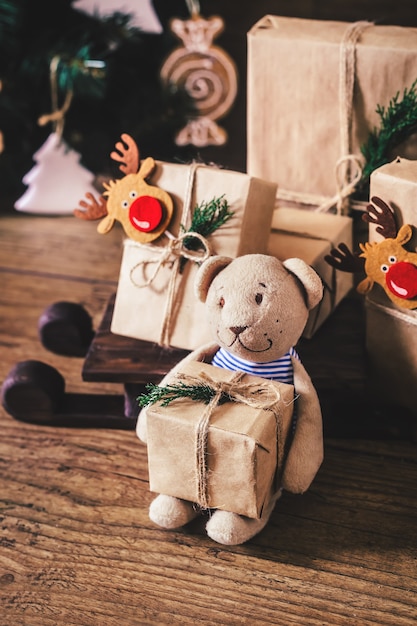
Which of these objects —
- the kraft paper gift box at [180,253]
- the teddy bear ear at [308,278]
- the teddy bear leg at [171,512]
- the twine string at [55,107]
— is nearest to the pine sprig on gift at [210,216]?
the kraft paper gift box at [180,253]

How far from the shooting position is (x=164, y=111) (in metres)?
1.56

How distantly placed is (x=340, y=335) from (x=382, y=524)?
29 cm

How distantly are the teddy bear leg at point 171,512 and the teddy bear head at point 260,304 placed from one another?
0.20 metres

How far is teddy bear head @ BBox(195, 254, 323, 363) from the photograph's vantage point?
0.91 meters

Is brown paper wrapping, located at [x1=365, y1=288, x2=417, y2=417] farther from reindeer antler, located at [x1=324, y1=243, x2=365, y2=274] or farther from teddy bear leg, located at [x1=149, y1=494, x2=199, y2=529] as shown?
teddy bear leg, located at [x1=149, y1=494, x2=199, y2=529]

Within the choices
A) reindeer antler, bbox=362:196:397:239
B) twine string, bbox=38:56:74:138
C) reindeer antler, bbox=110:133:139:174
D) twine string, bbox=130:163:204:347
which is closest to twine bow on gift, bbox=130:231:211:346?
twine string, bbox=130:163:204:347

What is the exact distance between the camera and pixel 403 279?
0.95 metres

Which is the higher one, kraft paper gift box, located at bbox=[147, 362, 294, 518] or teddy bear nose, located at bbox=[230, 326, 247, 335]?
teddy bear nose, located at bbox=[230, 326, 247, 335]

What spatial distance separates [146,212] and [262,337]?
0.26m

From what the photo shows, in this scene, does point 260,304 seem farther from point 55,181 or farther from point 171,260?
→ point 55,181

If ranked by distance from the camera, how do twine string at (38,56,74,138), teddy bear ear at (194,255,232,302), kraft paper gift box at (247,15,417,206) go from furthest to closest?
twine string at (38,56,74,138), kraft paper gift box at (247,15,417,206), teddy bear ear at (194,255,232,302)

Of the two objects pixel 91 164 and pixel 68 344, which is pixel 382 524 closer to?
pixel 68 344

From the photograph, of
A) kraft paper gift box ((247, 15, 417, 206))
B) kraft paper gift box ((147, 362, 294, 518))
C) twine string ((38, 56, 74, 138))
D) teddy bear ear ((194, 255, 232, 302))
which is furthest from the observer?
twine string ((38, 56, 74, 138))

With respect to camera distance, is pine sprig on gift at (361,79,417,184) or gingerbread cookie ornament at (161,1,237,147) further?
gingerbread cookie ornament at (161,1,237,147)
